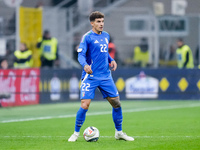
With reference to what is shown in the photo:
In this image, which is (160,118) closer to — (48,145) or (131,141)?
(131,141)

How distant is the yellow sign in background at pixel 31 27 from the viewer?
20719 millimetres

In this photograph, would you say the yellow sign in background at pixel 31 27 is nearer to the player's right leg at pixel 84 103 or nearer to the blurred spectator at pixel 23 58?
the blurred spectator at pixel 23 58

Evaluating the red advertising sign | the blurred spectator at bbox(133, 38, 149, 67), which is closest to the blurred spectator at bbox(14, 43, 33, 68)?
the red advertising sign

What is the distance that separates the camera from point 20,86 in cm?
1881

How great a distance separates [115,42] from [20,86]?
5.91 meters

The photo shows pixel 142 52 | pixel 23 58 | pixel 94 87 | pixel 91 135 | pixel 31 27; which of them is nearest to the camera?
pixel 91 135

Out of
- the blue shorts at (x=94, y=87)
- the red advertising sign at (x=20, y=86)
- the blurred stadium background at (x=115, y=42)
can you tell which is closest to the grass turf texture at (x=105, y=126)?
the red advertising sign at (x=20, y=86)

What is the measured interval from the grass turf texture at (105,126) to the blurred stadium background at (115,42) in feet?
2.90

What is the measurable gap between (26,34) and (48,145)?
40.1 ft

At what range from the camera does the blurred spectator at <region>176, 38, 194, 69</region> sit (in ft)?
71.4

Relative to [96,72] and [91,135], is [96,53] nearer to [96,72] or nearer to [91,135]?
[96,72]

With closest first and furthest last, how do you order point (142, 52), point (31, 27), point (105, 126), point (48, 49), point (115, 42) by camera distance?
point (105, 126)
point (31, 27)
point (48, 49)
point (142, 52)
point (115, 42)

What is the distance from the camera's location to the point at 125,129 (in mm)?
11914

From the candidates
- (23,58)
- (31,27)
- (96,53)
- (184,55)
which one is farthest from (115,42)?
(96,53)
